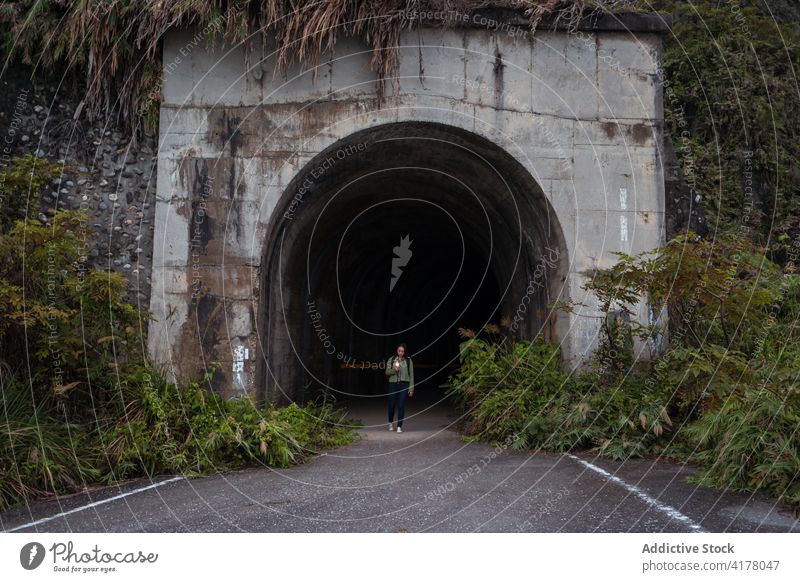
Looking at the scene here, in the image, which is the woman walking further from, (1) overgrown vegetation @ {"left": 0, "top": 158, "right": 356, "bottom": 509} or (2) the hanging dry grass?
(2) the hanging dry grass

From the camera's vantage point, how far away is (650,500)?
5770 mm

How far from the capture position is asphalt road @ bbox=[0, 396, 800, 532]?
5.25 metres

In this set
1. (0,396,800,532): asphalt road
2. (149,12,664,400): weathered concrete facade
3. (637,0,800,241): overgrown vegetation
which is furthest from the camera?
(637,0,800,241): overgrown vegetation

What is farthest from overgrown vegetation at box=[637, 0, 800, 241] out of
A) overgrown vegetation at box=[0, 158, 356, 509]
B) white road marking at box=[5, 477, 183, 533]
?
white road marking at box=[5, 477, 183, 533]

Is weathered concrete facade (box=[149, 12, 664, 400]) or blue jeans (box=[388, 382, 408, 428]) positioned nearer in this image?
weathered concrete facade (box=[149, 12, 664, 400])

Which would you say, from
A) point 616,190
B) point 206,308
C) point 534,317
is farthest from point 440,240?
point 206,308

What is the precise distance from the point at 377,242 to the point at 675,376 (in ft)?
26.6

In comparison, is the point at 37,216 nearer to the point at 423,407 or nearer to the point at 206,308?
the point at 206,308

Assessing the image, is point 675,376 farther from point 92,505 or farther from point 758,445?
point 92,505

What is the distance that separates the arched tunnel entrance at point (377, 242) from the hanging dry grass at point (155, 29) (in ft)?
4.38

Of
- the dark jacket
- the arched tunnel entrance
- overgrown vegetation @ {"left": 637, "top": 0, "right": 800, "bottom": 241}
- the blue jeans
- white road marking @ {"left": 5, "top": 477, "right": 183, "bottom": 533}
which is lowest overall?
white road marking @ {"left": 5, "top": 477, "right": 183, "bottom": 533}

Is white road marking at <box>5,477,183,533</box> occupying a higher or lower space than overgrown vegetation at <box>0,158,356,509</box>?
lower

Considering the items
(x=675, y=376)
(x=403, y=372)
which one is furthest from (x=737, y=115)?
(x=403, y=372)

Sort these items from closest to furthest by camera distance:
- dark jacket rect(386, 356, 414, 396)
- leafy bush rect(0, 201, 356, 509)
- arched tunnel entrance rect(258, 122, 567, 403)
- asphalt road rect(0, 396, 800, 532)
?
asphalt road rect(0, 396, 800, 532) < leafy bush rect(0, 201, 356, 509) < arched tunnel entrance rect(258, 122, 567, 403) < dark jacket rect(386, 356, 414, 396)
